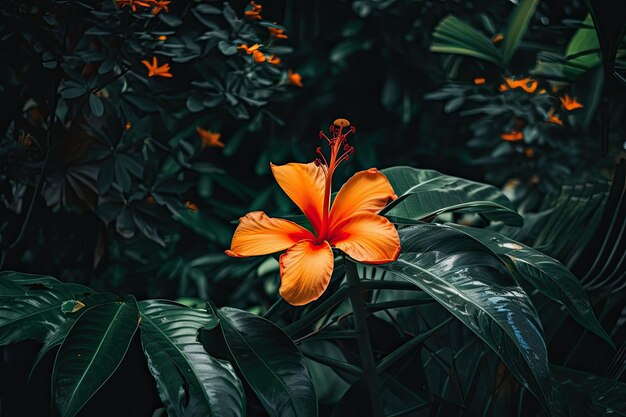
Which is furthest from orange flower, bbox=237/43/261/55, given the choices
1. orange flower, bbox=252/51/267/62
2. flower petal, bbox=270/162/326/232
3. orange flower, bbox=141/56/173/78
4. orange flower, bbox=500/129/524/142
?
orange flower, bbox=500/129/524/142

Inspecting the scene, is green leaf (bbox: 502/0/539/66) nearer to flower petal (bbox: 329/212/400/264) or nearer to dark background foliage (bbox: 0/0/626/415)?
dark background foliage (bbox: 0/0/626/415)

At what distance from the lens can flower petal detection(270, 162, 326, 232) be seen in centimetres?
90

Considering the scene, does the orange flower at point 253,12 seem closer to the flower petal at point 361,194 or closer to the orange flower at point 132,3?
the orange flower at point 132,3

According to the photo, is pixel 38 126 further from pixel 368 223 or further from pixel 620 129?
pixel 620 129

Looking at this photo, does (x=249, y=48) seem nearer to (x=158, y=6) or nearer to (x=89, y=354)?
(x=158, y=6)

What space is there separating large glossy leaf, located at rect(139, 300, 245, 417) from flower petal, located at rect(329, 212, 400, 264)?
17 cm

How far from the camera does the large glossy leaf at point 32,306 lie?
795 mm

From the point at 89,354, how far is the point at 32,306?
0.15 meters

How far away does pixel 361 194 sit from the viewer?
2.93 ft

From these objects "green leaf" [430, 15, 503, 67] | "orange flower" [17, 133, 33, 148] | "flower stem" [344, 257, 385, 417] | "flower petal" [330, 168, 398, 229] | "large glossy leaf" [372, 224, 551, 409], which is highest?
"green leaf" [430, 15, 503, 67]

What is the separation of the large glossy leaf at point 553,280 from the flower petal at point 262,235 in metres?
0.20

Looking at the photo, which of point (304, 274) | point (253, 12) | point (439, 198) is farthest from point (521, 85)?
point (304, 274)

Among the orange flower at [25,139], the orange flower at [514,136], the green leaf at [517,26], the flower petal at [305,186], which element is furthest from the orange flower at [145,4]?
the orange flower at [514,136]

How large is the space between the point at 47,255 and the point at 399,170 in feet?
2.59
